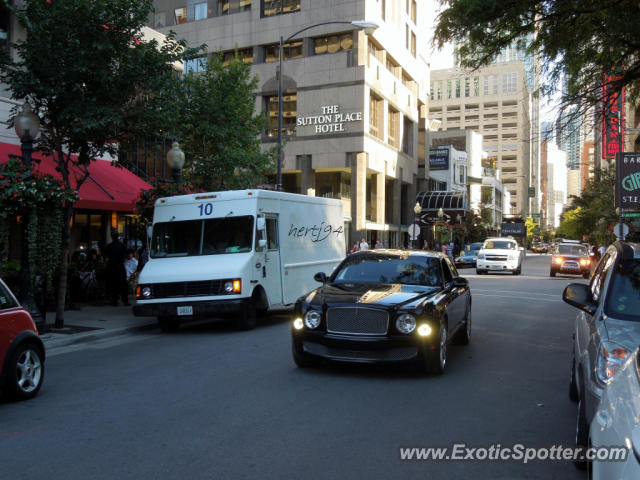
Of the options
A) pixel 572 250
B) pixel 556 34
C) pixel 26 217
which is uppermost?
pixel 556 34

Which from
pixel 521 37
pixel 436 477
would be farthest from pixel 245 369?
pixel 521 37

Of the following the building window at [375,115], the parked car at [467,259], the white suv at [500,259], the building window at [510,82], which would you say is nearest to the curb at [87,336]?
the white suv at [500,259]

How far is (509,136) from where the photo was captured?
16288 centimetres

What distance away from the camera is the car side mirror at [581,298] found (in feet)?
17.9

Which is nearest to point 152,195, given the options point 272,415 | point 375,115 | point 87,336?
point 87,336

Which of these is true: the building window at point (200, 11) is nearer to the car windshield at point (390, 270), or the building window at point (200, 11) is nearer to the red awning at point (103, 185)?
the red awning at point (103, 185)

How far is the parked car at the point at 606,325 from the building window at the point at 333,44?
136 feet

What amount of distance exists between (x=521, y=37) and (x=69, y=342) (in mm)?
9768

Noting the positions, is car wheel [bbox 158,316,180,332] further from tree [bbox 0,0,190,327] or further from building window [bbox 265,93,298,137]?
building window [bbox 265,93,298,137]

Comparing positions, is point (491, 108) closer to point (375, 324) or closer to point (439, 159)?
point (439, 159)

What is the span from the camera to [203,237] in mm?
12719

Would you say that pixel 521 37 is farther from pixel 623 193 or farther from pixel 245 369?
pixel 623 193

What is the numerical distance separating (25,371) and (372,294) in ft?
13.6

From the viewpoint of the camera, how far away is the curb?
422 inches
